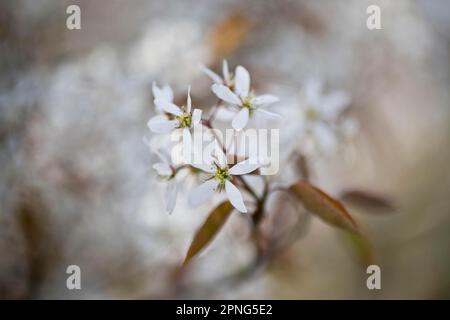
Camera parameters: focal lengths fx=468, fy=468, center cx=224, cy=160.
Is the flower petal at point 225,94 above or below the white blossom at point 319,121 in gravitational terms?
below

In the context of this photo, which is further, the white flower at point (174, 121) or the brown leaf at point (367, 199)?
the brown leaf at point (367, 199)

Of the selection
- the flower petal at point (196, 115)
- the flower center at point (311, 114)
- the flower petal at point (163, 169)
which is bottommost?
the flower petal at point (163, 169)

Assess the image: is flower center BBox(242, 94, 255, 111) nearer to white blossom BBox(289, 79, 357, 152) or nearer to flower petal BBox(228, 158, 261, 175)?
flower petal BBox(228, 158, 261, 175)

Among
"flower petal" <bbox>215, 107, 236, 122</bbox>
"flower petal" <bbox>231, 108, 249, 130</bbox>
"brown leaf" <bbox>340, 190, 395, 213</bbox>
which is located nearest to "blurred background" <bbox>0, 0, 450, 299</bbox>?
"brown leaf" <bbox>340, 190, 395, 213</bbox>

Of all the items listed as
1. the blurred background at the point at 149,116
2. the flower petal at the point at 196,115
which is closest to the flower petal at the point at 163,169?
the flower petal at the point at 196,115

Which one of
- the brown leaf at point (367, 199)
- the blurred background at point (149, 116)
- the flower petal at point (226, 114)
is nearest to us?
the flower petal at point (226, 114)

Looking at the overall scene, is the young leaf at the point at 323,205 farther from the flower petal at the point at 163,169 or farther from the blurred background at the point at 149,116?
the blurred background at the point at 149,116
